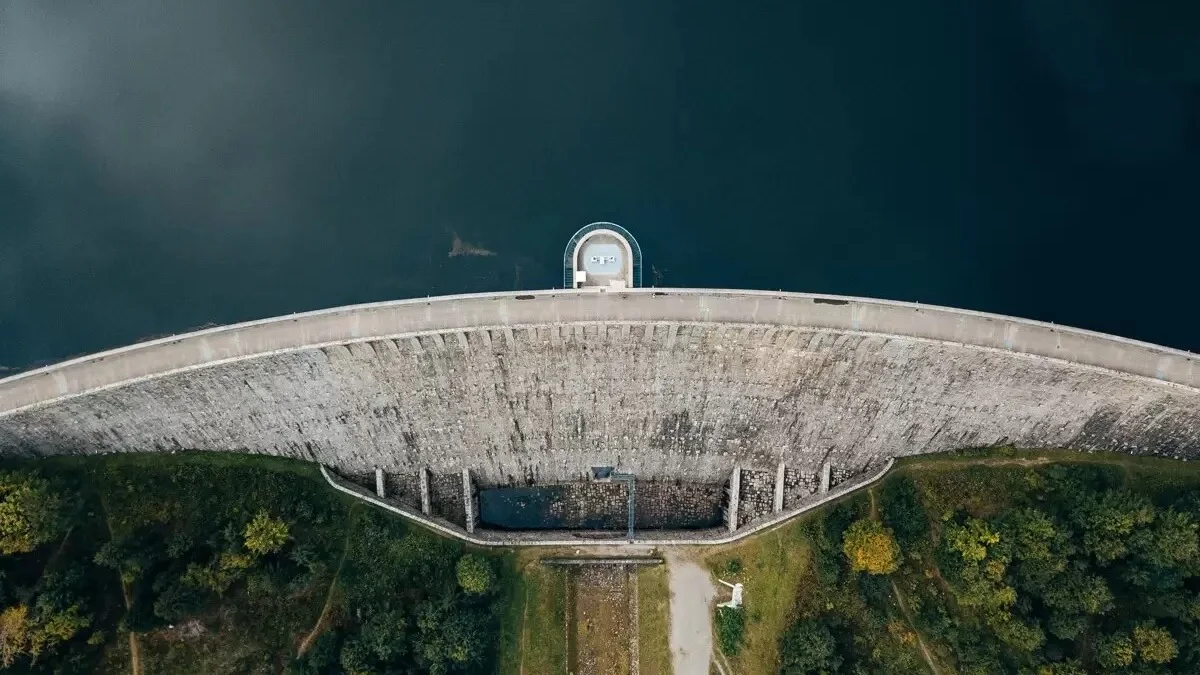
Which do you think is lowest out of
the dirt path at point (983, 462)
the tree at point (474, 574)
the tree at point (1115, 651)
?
the tree at point (1115, 651)

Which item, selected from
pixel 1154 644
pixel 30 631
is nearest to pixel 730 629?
pixel 1154 644

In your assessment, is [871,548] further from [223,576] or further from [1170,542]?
[223,576]

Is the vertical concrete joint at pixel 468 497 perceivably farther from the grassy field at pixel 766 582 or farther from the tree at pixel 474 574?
the grassy field at pixel 766 582

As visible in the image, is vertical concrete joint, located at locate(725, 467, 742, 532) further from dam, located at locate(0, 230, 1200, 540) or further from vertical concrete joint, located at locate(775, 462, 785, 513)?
vertical concrete joint, located at locate(775, 462, 785, 513)

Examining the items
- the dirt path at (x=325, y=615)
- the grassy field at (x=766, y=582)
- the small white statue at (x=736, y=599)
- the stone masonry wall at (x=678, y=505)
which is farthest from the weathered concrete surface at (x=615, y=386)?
the small white statue at (x=736, y=599)

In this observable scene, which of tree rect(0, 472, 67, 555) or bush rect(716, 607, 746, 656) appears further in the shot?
bush rect(716, 607, 746, 656)

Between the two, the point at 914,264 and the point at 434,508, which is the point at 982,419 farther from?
the point at 434,508

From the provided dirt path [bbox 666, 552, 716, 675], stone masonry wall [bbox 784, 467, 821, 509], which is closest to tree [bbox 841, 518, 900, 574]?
stone masonry wall [bbox 784, 467, 821, 509]
